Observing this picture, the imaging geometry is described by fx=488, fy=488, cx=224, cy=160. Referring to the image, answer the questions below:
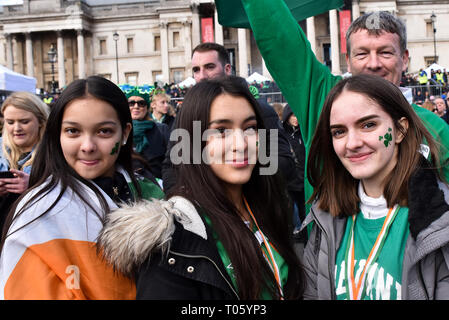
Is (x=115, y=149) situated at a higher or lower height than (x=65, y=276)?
higher

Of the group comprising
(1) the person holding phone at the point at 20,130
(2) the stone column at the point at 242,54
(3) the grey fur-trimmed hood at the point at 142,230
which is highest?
(2) the stone column at the point at 242,54

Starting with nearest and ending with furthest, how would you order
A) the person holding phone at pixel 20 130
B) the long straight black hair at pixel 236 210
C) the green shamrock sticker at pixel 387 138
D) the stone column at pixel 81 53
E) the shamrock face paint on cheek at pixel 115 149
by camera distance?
the long straight black hair at pixel 236 210 → the green shamrock sticker at pixel 387 138 → the shamrock face paint on cheek at pixel 115 149 → the person holding phone at pixel 20 130 → the stone column at pixel 81 53

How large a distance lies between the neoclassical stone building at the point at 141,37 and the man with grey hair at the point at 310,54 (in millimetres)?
49501

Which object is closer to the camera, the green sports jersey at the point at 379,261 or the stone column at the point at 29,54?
the green sports jersey at the point at 379,261

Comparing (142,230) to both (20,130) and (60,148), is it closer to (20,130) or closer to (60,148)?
(60,148)

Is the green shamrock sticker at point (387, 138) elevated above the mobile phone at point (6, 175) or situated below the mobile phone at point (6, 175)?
above

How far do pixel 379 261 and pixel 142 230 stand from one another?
1.00 metres

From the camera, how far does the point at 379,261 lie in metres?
2.05

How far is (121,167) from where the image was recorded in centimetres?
278

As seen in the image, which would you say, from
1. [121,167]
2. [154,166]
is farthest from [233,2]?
[154,166]

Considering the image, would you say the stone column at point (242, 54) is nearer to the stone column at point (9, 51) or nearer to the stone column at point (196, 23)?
the stone column at point (196, 23)

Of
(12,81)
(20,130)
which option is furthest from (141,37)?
(20,130)

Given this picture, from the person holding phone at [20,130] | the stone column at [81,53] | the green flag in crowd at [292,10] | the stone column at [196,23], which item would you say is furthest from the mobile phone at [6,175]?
the stone column at [81,53]

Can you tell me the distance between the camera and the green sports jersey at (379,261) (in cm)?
202
